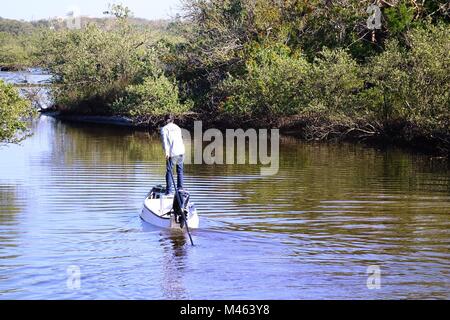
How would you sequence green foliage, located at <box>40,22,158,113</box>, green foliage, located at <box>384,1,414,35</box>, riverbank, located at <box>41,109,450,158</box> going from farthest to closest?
green foliage, located at <box>40,22,158,113</box> < green foliage, located at <box>384,1,414,35</box> < riverbank, located at <box>41,109,450,158</box>

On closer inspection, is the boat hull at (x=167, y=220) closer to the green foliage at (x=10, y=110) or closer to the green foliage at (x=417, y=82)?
the green foliage at (x=10, y=110)

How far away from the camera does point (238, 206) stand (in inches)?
769

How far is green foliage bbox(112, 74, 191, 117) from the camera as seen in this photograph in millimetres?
44281

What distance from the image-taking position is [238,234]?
16.0 meters

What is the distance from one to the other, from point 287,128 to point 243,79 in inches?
160

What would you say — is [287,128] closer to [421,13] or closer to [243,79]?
[243,79]

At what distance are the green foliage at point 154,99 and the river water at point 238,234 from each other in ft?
50.0

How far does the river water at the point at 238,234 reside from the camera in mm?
12328

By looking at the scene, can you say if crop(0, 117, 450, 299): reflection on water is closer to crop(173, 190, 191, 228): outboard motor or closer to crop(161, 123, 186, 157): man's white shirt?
crop(173, 190, 191, 228): outboard motor

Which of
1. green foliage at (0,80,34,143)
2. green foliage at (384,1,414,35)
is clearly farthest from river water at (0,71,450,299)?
green foliage at (384,1,414,35)

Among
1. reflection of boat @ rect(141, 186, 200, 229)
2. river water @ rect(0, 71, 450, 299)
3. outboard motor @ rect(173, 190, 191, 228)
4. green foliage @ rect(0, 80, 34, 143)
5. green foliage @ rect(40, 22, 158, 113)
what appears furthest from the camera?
green foliage @ rect(40, 22, 158, 113)

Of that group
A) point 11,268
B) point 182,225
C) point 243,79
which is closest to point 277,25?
point 243,79

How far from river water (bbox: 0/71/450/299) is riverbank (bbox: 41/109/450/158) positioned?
12.1 ft

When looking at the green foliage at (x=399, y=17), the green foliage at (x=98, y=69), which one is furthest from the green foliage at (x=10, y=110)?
the green foliage at (x=98, y=69)
